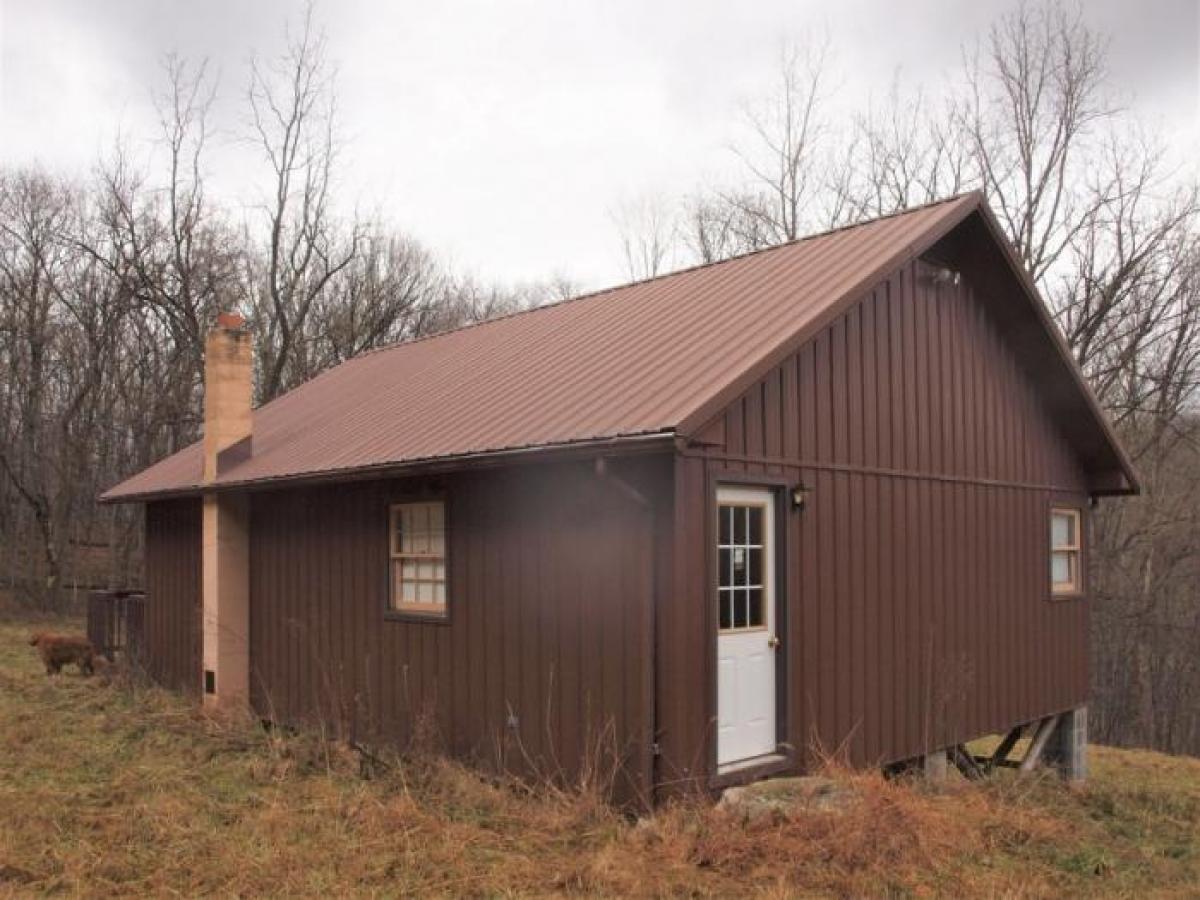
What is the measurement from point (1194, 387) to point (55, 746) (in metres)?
21.7

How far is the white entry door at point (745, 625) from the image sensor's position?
297 inches

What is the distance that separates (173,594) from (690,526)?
8.86 metres

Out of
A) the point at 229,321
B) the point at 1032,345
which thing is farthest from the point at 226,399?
the point at 1032,345

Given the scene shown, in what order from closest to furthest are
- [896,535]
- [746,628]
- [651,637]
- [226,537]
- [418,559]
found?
[651,637], [746,628], [418,559], [896,535], [226,537]

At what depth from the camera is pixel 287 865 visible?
607 cm

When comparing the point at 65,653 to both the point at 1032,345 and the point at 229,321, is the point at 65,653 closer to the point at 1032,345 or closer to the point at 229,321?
the point at 229,321

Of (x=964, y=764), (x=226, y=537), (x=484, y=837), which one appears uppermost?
(x=226, y=537)

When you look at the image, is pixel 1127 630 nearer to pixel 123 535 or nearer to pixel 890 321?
pixel 890 321

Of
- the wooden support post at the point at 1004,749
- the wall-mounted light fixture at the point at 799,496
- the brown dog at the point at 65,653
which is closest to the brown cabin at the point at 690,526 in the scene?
the wall-mounted light fixture at the point at 799,496

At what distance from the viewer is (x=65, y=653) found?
46.7 ft

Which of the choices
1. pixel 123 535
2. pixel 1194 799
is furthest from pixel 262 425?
pixel 123 535

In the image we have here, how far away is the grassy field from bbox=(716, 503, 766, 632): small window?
1334mm

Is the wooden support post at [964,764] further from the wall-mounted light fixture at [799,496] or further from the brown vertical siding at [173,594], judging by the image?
the brown vertical siding at [173,594]

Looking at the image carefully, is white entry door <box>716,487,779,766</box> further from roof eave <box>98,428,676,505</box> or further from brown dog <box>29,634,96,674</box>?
brown dog <box>29,634,96,674</box>
